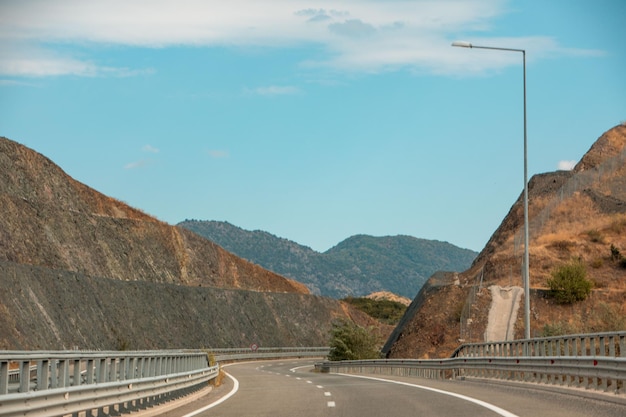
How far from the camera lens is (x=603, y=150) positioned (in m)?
118

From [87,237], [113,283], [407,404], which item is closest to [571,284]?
[113,283]

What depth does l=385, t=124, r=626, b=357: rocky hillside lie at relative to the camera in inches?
2844

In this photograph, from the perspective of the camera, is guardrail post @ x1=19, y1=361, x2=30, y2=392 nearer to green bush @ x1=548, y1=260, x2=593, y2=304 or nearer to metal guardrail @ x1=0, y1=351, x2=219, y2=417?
metal guardrail @ x1=0, y1=351, x2=219, y2=417

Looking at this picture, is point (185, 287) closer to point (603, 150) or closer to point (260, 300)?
point (260, 300)

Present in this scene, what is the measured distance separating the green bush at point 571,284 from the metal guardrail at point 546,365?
72.3 feet

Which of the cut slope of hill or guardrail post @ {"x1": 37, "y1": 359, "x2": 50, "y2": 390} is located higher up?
the cut slope of hill

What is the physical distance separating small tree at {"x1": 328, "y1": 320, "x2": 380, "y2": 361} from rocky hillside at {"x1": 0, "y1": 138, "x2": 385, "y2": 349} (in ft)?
48.6

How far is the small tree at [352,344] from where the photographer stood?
74375 mm

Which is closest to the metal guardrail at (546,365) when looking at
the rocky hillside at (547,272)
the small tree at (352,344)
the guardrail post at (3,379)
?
the guardrail post at (3,379)

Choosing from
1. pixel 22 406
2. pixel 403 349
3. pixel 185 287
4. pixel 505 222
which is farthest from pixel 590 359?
pixel 505 222

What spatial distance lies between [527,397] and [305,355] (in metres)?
86.3

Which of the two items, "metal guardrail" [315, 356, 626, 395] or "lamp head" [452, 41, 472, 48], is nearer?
"metal guardrail" [315, 356, 626, 395]

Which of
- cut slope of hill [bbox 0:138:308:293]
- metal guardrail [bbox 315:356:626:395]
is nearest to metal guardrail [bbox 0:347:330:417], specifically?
metal guardrail [bbox 315:356:626:395]

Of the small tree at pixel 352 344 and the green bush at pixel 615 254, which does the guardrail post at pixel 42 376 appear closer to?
the small tree at pixel 352 344
